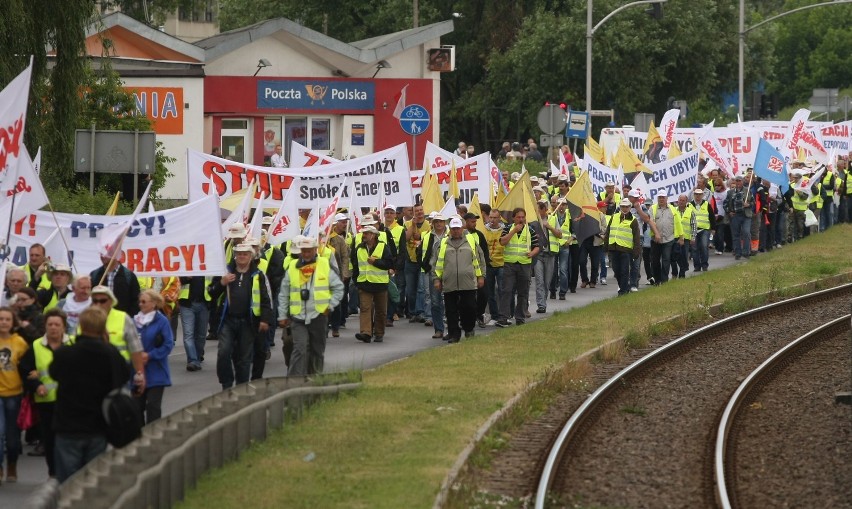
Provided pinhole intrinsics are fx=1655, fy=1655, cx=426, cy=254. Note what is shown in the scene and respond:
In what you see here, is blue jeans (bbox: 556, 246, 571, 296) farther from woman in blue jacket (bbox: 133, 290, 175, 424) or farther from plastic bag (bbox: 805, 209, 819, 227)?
woman in blue jacket (bbox: 133, 290, 175, 424)

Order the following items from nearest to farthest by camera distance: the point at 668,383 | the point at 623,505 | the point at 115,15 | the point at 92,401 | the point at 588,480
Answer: the point at 92,401, the point at 623,505, the point at 588,480, the point at 668,383, the point at 115,15

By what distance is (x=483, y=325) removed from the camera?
24406mm

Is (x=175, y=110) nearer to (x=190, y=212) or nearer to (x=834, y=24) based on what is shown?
(x=190, y=212)

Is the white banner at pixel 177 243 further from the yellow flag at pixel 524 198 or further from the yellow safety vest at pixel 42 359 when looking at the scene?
the yellow flag at pixel 524 198

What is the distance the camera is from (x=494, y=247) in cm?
2417

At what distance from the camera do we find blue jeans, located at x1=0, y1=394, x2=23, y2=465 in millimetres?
13414

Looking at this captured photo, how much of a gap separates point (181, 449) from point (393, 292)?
12941 mm

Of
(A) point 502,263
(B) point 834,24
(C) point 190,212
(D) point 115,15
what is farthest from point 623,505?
(B) point 834,24

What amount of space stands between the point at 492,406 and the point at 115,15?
92.2 feet

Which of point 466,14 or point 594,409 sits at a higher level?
point 466,14

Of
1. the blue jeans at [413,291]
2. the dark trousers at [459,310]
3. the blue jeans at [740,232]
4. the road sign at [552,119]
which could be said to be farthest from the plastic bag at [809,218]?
the dark trousers at [459,310]

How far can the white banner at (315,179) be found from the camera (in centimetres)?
2197

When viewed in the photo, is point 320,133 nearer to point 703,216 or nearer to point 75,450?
point 703,216

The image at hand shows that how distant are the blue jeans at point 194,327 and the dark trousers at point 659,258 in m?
12.4
